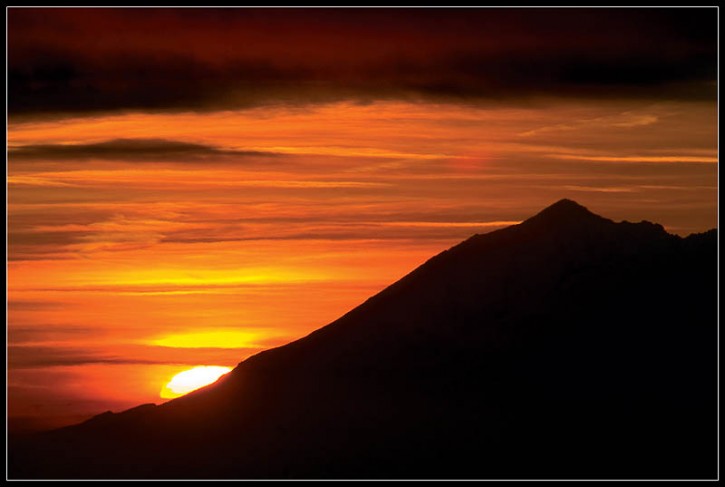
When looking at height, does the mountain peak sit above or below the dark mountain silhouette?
above

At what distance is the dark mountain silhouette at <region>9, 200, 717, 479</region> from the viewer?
51.2 meters

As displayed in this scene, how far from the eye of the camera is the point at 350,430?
172ft

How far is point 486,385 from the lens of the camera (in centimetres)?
5291

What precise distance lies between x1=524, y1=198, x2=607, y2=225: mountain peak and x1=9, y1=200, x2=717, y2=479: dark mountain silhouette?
6cm

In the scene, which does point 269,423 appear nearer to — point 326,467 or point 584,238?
point 326,467

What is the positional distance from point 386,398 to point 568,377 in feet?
23.1

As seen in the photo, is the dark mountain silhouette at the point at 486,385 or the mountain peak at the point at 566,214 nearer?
the dark mountain silhouette at the point at 486,385

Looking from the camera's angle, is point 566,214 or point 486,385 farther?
point 566,214

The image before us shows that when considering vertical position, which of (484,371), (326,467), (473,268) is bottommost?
(326,467)

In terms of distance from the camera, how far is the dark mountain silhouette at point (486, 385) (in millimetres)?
51250

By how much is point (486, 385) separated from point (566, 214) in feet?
28.7

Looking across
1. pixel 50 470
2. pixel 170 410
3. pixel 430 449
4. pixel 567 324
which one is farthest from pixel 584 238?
pixel 50 470

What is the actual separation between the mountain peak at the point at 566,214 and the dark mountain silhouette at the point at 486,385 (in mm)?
63

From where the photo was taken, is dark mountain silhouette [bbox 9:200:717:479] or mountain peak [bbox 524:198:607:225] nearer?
dark mountain silhouette [bbox 9:200:717:479]
